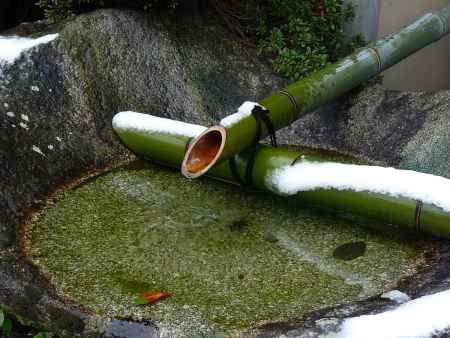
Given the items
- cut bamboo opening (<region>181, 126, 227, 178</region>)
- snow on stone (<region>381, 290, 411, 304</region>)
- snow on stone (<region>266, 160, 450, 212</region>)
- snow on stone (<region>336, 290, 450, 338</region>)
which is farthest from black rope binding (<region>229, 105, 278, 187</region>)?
snow on stone (<region>336, 290, 450, 338</region>)

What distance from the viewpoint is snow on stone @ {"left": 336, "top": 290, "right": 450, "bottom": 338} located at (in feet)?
5.98

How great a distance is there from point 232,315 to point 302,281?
397 mm

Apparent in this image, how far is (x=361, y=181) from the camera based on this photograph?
2639mm

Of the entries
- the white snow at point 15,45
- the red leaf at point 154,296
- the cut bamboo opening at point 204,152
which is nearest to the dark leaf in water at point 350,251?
the cut bamboo opening at point 204,152

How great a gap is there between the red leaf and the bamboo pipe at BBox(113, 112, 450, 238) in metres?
0.82

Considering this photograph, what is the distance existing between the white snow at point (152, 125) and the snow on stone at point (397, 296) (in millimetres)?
1360

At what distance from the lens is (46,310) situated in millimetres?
2195

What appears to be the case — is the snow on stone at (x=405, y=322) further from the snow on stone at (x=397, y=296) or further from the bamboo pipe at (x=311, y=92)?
the bamboo pipe at (x=311, y=92)

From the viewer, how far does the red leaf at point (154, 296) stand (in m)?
2.32

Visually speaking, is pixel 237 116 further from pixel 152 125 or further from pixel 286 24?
pixel 286 24

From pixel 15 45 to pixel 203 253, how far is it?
178cm

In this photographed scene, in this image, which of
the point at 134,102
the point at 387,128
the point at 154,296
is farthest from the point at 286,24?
the point at 154,296

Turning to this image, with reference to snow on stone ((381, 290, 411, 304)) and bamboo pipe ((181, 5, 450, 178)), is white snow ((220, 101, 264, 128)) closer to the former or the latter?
bamboo pipe ((181, 5, 450, 178))

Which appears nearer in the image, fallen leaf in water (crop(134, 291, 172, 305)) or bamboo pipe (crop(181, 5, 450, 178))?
fallen leaf in water (crop(134, 291, 172, 305))
